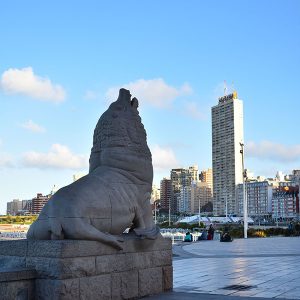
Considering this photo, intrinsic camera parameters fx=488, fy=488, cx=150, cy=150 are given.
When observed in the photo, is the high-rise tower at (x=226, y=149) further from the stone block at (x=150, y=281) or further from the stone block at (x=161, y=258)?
the stone block at (x=150, y=281)

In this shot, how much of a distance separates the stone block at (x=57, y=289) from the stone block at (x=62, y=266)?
66mm

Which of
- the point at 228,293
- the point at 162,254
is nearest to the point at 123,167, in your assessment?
the point at 162,254

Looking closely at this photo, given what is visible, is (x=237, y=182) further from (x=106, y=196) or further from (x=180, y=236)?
(x=106, y=196)

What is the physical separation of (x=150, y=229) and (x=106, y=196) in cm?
114

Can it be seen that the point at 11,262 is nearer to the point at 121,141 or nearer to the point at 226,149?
the point at 121,141

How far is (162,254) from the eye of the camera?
8359 mm

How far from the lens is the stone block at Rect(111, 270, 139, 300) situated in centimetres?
714

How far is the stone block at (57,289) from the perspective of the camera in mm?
6262

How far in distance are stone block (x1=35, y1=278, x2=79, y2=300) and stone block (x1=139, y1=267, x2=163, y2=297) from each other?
1.53 meters

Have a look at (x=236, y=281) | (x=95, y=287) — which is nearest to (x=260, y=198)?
(x=236, y=281)

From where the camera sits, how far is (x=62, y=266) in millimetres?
6340

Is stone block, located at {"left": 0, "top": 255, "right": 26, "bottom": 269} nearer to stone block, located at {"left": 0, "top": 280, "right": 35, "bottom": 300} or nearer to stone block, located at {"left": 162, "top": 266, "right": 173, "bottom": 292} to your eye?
stone block, located at {"left": 0, "top": 280, "right": 35, "bottom": 300}

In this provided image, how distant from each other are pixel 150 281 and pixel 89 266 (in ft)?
5.09

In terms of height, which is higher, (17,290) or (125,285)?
(17,290)
